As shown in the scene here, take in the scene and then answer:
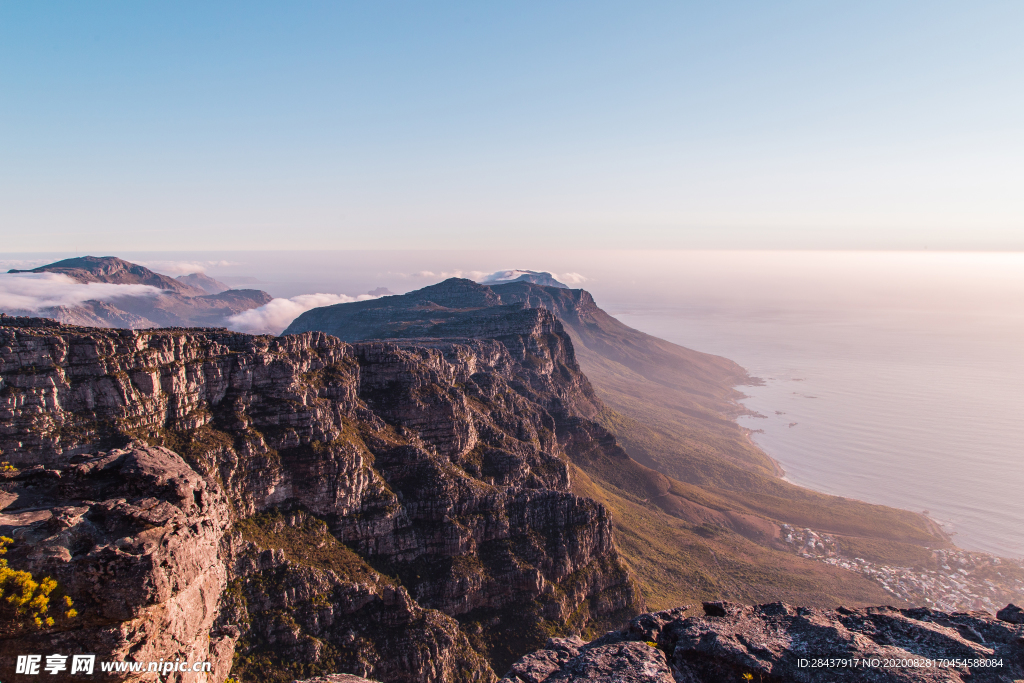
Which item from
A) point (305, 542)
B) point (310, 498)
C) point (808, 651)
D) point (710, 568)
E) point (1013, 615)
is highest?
point (808, 651)

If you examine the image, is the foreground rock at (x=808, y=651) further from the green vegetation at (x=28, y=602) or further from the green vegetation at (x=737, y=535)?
the green vegetation at (x=737, y=535)

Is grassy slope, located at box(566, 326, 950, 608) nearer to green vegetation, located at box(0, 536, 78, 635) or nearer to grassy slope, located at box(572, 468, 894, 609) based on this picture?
grassy slope, located at box(572, 468, 894, 609)

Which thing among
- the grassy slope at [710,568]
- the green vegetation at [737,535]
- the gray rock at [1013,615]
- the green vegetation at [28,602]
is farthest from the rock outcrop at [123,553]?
the green vegetation at [737,535]

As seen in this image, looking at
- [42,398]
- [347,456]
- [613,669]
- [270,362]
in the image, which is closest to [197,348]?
[270,362]

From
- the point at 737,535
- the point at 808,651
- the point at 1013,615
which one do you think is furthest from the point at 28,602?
the point at 737,535

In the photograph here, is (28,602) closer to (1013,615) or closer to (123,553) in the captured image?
(123,553)

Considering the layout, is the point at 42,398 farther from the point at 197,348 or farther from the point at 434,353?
the point at 434,353
